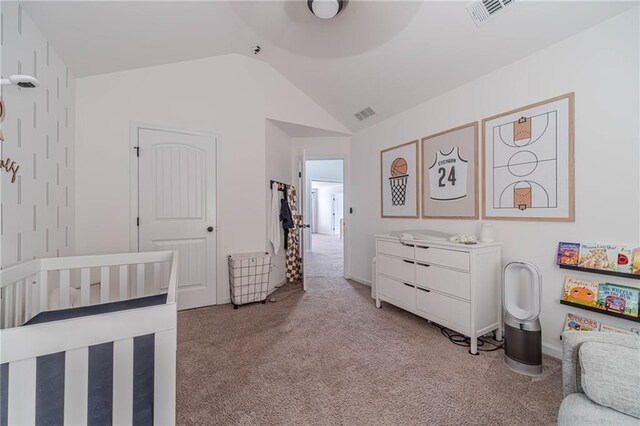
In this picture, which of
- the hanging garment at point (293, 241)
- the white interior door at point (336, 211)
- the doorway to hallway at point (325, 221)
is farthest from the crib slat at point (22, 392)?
the white interior door at point (336, 211)

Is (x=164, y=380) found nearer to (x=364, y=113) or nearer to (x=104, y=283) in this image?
(x=104, y=283)

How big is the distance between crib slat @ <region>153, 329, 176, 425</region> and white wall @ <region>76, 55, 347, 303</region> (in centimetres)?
224

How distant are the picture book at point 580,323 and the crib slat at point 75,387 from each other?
99.3 inches

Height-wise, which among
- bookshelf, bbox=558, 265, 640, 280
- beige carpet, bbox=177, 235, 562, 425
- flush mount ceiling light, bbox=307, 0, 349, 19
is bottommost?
beige carpet, bbox=177, 235, 562, 425

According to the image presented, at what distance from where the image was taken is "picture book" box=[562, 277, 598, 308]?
1662 millimetres

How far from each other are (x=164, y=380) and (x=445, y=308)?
2.01m

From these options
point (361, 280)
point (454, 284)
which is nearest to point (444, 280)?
point (454, 284)

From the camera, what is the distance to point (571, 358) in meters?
0.97

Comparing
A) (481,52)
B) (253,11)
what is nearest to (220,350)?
(253,11)

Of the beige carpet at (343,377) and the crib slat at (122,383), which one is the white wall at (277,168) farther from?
the crib slat at (122,383)

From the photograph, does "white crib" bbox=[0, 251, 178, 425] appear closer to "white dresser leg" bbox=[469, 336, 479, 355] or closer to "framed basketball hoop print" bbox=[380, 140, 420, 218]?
"white dresser leg" bbox=[469, 336, 479, 355]

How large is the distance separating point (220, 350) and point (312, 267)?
2.95 m

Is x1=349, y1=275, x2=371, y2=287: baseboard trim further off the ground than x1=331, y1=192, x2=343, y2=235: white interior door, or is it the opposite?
x1=331, y1=192, x2=343, y2=235: white interior door

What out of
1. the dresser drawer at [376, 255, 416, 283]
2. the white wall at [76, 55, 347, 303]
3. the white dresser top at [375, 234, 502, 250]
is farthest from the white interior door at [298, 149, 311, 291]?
the white dresser top at [375, 234, 502, 250]
